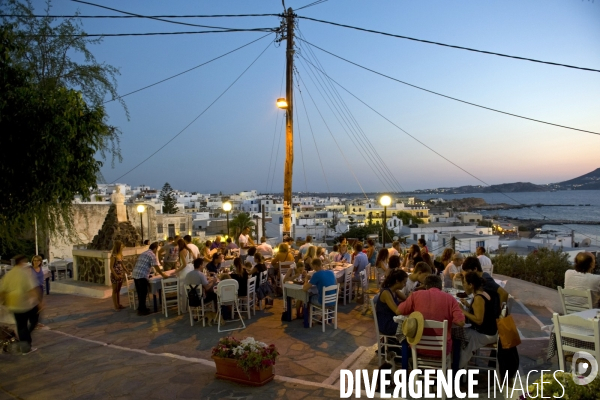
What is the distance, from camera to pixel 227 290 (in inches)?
279

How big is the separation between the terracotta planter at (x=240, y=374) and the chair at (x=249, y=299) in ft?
9.02

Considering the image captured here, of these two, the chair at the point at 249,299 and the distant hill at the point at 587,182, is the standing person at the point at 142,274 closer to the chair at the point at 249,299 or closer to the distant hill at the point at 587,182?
the chair at the point at 249,299

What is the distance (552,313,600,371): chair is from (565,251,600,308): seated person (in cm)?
206

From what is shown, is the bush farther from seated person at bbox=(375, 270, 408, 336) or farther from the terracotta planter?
the terracotta planter

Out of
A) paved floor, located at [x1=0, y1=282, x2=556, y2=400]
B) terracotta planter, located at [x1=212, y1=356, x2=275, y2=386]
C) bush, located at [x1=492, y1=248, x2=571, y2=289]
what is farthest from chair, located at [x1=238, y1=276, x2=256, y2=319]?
bush, located at [x1=492, y1=248, x2=571, y2=289]

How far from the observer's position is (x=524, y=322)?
23.2 feet

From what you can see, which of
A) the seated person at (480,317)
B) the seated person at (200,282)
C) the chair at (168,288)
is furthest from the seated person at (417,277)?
the chair at (168,288)

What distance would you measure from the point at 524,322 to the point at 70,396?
7051mm

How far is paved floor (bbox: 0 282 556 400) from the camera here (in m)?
4.62

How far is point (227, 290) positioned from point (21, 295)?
3063 millimetres

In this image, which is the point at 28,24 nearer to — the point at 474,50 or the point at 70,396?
the point at 70,396

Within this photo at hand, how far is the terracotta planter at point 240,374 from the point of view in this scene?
4629 mm

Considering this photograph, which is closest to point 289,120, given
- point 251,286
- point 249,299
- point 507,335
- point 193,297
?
point 251,286

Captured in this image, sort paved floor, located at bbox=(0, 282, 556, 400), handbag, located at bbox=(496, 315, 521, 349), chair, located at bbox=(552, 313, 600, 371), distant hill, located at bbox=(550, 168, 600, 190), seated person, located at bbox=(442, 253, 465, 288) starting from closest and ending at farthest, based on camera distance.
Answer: chair, located at bbox=(552, 313, 600, 371), handbag, located at bbox=(496, 315, 521, 349), paved floor, located at bbox=(0, 282, 556, 400), seated person, located at bbox=(442, 253, 465, 288), distant hill, located at bbox=(550, 168, 600, 190)
